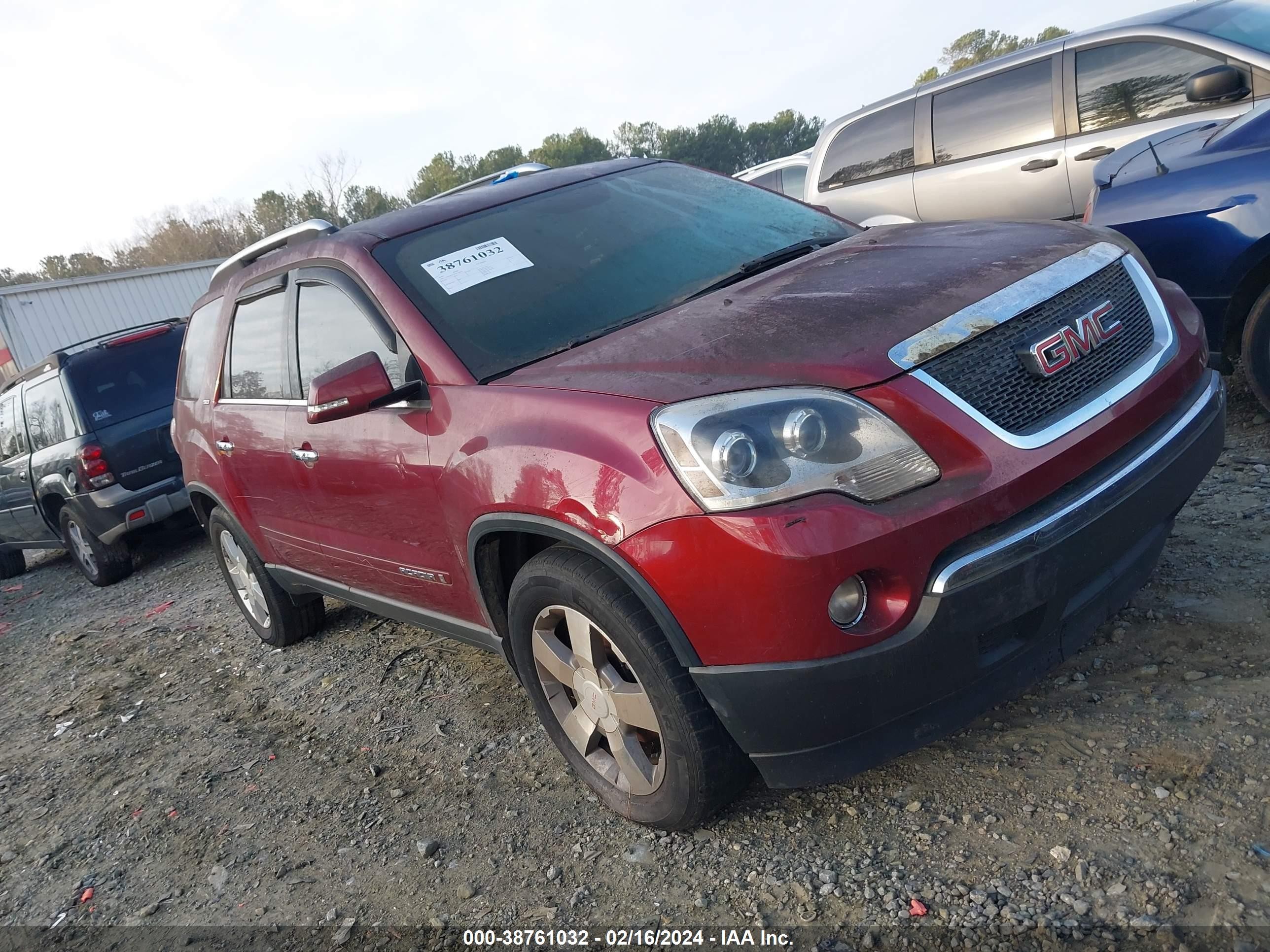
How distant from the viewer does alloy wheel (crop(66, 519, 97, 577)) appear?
24.5ft

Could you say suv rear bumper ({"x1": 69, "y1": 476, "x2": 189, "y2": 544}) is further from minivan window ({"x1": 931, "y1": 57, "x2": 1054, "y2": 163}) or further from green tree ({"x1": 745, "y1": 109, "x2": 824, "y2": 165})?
green tree ({"x1": 745, "y1": 109, "x2": 824, "y2": 165})

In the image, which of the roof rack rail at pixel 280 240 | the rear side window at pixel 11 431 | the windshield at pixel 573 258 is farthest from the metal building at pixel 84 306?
the windshield at pixel 573 258

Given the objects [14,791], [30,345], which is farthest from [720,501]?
[30,345]

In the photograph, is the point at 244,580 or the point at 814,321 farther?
the point at 244,580

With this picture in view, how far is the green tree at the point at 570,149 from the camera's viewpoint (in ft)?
165

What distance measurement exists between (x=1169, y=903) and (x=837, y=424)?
121 cm

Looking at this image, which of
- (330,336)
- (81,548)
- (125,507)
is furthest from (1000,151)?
(81,548)

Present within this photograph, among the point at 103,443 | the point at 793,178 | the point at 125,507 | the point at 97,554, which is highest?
the point at 793,178

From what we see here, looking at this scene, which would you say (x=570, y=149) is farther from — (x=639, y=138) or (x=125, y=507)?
(x=125, y=507)

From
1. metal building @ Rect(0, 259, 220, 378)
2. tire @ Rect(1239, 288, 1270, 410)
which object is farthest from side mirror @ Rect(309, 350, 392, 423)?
metal building @ Rect(0, 259, 220, 378)

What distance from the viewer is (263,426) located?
3.74 metres

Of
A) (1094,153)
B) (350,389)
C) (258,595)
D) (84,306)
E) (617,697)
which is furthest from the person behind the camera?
(84,306)

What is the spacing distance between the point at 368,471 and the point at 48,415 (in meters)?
5.92

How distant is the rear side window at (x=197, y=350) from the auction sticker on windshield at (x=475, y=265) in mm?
1900
